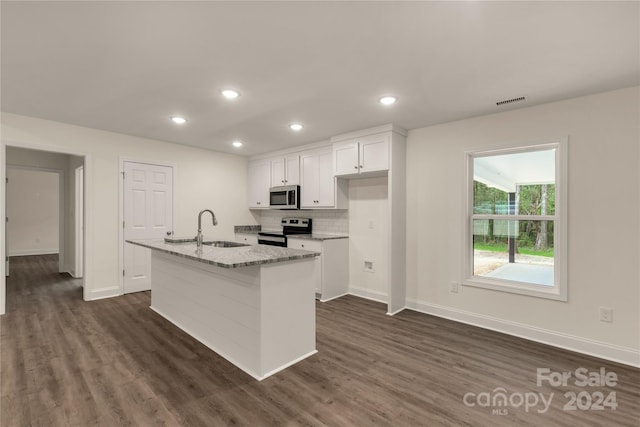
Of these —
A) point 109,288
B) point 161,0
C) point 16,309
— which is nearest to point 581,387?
point 161,0

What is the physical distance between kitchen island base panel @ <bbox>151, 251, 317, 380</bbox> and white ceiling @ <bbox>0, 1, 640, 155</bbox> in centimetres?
160

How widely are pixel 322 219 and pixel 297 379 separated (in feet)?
10.2

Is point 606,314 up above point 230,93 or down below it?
below

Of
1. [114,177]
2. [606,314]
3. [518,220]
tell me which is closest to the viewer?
[606,314]

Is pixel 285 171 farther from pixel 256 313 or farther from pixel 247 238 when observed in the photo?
pixel 256 313

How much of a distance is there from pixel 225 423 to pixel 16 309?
381 cm

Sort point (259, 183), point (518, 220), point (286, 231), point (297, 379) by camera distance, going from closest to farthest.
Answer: point (297, 379), point (518, 220), point (286, 231), point (259, 183)

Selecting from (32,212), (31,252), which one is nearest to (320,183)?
(32,212)

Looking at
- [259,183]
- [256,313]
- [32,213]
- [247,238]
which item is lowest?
[256,313]

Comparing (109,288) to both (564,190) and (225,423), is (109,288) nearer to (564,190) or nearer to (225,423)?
(225,423)

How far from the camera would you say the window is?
303 centimetres

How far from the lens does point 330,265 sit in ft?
14.5

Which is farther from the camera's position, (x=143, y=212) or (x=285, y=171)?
(x=285, y=171)

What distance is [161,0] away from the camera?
162 cm
